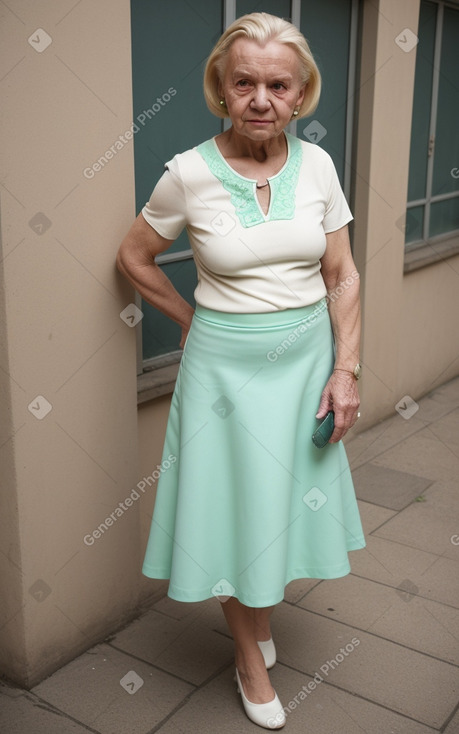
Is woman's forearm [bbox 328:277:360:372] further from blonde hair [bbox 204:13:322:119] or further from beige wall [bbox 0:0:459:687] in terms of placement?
beige wall [bbox 0:0:459:687]

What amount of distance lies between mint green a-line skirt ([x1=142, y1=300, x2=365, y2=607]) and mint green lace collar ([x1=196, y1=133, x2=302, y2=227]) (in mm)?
290

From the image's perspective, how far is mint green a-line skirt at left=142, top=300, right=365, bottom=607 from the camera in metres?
2.60

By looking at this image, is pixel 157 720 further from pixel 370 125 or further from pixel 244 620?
pixel 370 125

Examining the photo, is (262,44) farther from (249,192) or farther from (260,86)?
(249,192)

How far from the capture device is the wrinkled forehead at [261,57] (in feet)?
7.83

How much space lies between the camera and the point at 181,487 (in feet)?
8.74

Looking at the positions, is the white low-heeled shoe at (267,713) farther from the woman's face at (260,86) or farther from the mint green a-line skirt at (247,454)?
the woman's face at (260,86)

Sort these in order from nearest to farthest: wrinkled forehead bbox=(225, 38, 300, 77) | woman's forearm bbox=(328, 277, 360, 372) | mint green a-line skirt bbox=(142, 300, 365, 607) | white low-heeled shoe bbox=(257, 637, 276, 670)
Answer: wrinkled forehead bbox=(225, 38, 300, 77) < mint green a-line skirt bbox=(142, 300, 365, 607) < woman's forearm bbox=(328, 277, 360, 372) < white low-heeled shoe bbox=(257, 637, 276, 670)

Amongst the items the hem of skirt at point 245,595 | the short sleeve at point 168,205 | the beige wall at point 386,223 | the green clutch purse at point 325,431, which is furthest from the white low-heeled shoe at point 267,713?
the beige wall at point 386,223

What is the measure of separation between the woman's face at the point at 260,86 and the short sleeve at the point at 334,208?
28 cm

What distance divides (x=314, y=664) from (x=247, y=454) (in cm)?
102

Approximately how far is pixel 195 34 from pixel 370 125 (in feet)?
5.20

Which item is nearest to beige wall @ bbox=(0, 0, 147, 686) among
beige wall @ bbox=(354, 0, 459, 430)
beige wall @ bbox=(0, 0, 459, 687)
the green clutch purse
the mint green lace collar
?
beige wall @ bbox=(0, 0, 459, 687)

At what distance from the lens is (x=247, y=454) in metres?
2.60
